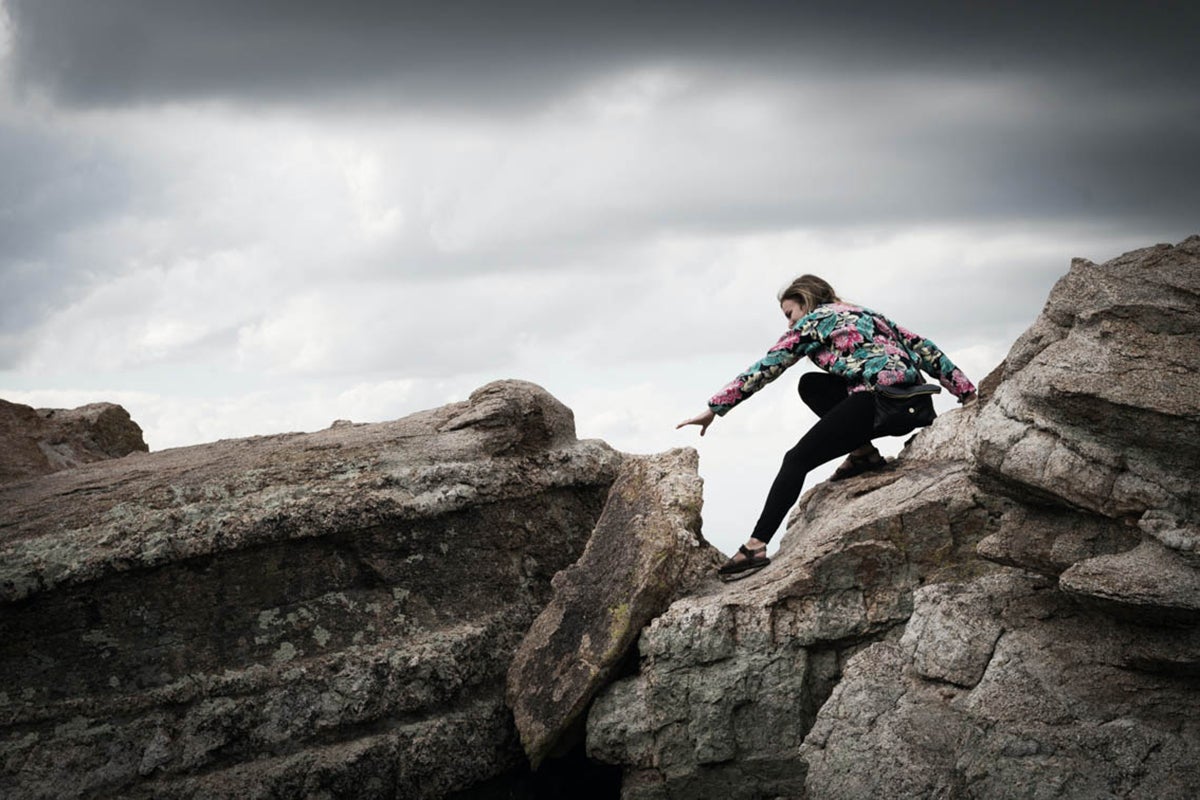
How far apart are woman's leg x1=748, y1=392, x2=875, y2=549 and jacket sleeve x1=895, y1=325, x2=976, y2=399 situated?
0.89m

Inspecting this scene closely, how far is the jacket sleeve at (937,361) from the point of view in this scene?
38.2ft

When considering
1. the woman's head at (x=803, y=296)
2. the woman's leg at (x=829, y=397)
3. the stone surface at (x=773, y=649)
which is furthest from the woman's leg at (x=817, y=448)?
the woman's head at (x=803, y=296)

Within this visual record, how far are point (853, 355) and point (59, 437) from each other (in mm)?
10721

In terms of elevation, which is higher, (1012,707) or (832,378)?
(832,378)

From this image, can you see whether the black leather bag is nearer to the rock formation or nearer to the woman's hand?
the rock formation

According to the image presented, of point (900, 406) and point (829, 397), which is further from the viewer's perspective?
point (829, 397)

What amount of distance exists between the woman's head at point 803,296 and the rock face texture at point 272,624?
319cm

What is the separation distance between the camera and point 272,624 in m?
11.0

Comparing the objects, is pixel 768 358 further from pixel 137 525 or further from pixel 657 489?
pixel 137 525

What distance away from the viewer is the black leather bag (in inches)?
436

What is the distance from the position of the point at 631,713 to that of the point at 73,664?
5.01 meters

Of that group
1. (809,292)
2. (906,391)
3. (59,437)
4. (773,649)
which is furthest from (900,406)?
(59,437)

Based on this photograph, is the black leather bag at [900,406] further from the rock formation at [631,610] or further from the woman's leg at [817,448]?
the rock formation at [631,610]

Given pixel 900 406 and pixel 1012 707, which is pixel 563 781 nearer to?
pixel 1012 707
